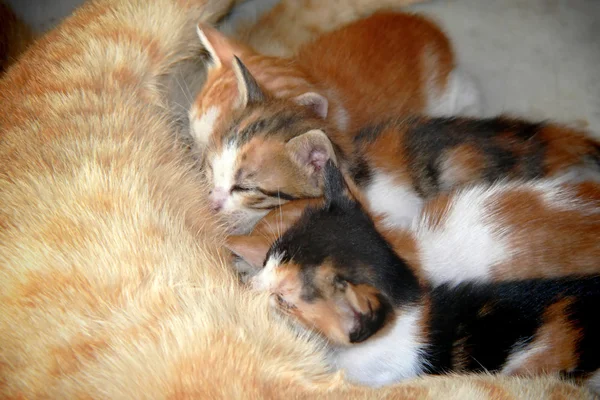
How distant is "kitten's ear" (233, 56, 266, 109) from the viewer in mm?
1232

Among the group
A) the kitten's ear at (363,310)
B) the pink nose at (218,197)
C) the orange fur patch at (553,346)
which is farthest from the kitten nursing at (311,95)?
the orange fur patch at (553,346)

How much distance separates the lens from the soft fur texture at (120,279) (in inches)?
27.2

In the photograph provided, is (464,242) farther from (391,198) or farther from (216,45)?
(216,45)

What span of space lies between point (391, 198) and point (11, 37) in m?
1.15

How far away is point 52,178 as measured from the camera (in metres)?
0.90

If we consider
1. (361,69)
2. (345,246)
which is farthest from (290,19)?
(345,246)

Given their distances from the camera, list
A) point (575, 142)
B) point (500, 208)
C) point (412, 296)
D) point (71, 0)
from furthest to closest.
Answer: point (71, 0)
point (575, 142)
point (500, 208)
point (412, 296)

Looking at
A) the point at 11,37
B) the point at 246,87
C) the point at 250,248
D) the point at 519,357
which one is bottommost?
the point at 519,357

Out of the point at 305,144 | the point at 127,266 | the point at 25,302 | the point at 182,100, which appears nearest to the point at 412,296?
the point at 305,144

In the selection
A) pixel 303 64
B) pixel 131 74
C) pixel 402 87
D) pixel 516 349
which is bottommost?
pixel 516 349

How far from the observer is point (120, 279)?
778 mm

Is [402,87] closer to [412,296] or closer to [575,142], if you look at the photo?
[575,142]

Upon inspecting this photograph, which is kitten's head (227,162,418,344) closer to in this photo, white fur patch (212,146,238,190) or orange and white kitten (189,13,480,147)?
white fur patch (212,146,238,190)

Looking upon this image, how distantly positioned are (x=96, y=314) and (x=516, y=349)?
27.5 inches
